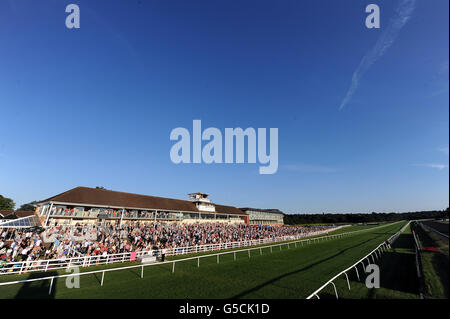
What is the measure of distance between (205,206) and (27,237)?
32763mm

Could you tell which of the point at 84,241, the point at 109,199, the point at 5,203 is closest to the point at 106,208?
the point at 109,199

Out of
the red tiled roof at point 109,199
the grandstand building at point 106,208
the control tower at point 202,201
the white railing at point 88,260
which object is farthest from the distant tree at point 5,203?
the white railing at point 88,260

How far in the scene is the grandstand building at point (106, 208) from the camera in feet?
74.6

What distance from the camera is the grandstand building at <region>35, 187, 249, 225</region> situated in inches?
895

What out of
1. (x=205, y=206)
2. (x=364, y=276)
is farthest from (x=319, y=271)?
(x=205, y=206)

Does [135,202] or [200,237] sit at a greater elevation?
[135,202]

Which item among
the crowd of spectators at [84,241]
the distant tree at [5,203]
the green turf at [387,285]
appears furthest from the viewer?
the distant tree at [5,203]

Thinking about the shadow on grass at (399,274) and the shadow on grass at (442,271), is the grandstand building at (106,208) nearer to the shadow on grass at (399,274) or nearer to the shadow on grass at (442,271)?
the shadow on grass at (399,274)

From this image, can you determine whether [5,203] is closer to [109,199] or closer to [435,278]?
[109,199]

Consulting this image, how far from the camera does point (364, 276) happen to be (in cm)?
1019

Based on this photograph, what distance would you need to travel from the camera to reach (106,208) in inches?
1050

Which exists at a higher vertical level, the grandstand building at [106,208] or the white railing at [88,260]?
the grandstand building at [106,208]

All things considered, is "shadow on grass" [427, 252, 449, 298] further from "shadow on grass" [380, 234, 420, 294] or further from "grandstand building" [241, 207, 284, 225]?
"grandstand building" [241, 207, 284, 225]
